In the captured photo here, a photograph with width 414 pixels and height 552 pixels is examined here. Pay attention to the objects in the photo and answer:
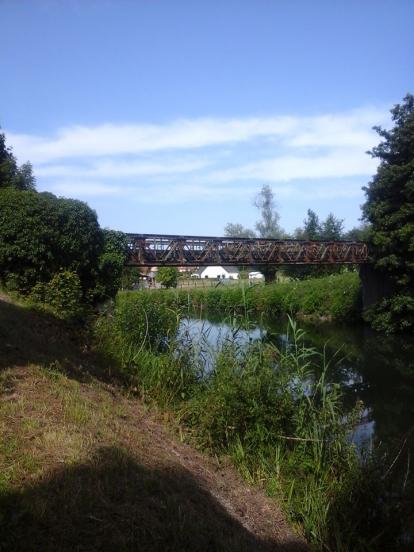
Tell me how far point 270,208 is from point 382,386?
5609 cm

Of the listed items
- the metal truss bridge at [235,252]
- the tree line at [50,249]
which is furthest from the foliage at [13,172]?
the tree line at [50,249]

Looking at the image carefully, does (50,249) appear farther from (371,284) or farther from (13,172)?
(371,284)

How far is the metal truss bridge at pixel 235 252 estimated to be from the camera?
22.0 meters

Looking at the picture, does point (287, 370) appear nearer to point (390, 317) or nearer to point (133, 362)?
point (133, 362)

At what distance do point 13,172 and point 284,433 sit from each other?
25.1 m

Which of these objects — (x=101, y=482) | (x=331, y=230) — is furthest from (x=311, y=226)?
(x=101, y=482)

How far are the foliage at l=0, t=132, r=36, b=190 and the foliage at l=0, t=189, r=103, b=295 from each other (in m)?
12.3

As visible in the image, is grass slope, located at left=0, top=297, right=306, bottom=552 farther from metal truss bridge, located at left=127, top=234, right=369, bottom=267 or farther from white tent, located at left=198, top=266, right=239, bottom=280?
metal truss bridge, located at left=127, top=234, right=369, bottom=267

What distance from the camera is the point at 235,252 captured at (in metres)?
27.3

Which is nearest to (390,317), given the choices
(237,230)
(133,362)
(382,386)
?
(382,386)

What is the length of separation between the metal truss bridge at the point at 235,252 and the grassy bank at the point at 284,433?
12935 mm

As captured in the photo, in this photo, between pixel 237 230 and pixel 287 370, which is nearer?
pixel 287 370

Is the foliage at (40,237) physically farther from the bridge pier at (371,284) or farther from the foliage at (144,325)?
the bridge pier at (371,284)

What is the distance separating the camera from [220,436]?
6.62 metres
